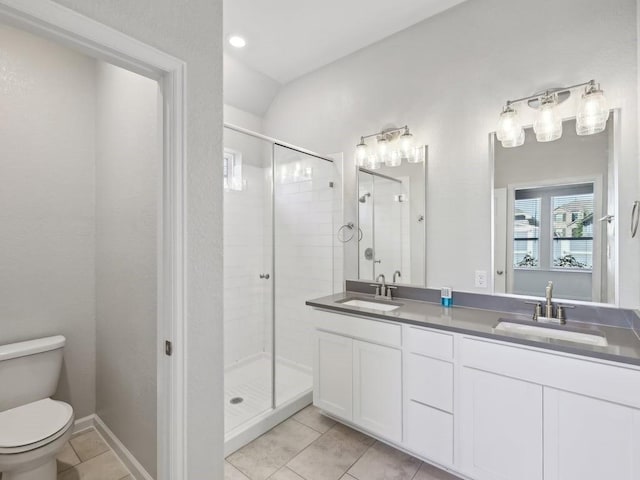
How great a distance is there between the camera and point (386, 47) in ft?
8.23

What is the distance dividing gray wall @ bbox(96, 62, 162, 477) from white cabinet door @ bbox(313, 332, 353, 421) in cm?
→ 108

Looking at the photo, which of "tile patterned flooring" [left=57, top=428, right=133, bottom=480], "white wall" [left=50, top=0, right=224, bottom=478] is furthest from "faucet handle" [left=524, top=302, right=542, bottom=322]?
"tile patterned flooring" [left=57, top=428, right=133, bottom=480]

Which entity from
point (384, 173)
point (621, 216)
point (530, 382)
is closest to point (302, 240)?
point (384, 173)

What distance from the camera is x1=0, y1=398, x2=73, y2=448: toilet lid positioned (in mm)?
1449

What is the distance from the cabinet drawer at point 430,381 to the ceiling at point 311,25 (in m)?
2.33

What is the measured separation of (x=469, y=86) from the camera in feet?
6.90

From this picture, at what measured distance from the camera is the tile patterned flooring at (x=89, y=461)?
5.82 feet

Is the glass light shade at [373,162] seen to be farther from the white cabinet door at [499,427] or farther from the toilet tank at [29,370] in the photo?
the toilet tank at [29,370]

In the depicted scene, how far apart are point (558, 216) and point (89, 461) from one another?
3.14 metres

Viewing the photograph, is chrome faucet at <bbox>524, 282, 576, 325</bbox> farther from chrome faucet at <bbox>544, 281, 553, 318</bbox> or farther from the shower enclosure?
the shower enclosure

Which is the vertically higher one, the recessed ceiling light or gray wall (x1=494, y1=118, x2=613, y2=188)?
the recessed ceiling light

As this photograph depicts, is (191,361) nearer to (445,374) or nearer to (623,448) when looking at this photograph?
(445,374)

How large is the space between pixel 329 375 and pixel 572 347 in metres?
1.42

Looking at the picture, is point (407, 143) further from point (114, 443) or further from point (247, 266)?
point (114, 443)
